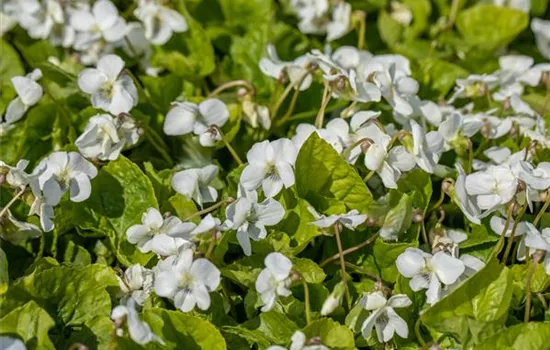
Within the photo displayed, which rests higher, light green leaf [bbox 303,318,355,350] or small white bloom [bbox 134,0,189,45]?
small white bloom [bbox 134,0,189,45]

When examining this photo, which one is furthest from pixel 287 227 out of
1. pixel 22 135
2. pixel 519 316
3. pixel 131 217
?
pixel 22 135

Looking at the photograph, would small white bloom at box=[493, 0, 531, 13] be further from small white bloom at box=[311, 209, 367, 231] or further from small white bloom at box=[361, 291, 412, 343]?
small white bloom at box=[361, 291, 412, 343]

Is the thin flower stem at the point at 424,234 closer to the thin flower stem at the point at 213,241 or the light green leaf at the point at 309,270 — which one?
the light green leaf at the point at 309,270

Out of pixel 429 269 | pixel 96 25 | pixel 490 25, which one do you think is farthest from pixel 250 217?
pixel 490 25

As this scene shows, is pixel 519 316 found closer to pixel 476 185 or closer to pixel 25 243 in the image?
pixel 476 185

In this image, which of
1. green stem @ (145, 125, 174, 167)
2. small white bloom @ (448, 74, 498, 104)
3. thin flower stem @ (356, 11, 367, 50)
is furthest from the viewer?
thin flower stem @ (356, 11, 367, 50)

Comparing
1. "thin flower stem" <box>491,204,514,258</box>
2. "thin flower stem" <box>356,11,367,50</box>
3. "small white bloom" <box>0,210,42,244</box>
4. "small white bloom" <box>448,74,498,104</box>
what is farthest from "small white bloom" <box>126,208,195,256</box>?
"thin flower stem" <box>356,11,367,50</box>

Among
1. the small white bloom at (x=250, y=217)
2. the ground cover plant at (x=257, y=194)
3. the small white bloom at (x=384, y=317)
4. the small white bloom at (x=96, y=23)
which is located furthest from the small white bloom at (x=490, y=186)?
the small white bloom at (x=96, y=23)
